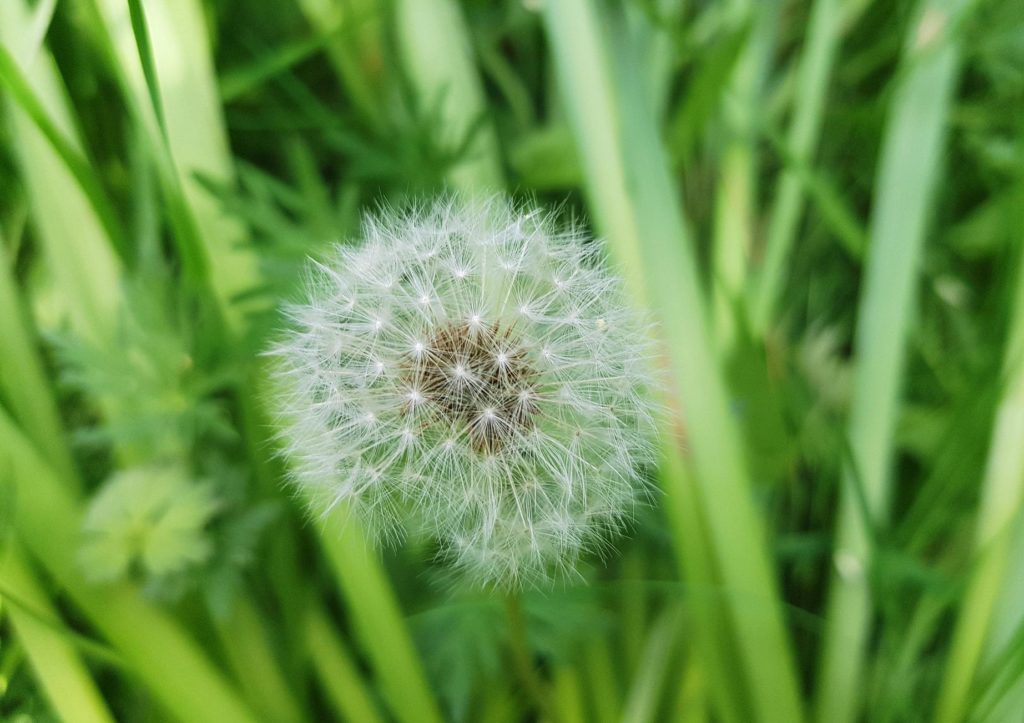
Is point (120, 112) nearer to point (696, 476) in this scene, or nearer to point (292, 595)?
point (292, 595)

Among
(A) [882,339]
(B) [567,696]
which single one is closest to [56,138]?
(B) [567,696]

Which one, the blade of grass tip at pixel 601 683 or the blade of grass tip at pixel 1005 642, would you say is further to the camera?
the blade of grass tip at pixel 601 683

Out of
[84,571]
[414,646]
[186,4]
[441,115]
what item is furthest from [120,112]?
[414,646]

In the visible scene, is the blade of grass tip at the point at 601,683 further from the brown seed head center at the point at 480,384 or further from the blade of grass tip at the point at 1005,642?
the brown seed head center at the point at 480,384

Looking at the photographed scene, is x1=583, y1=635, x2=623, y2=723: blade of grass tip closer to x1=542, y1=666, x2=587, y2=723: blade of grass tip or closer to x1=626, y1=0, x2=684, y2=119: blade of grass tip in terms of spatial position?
x1=542, y1=666, x2=587, y2=723: blade of grass tip

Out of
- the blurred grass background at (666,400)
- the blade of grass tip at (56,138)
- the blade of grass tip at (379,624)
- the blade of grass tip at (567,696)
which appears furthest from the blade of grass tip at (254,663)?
the blade of grass tip at (56,138)

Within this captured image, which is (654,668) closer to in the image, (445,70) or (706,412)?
(706,412)

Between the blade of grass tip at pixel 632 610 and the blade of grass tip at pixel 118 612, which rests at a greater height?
the blade of grass tip at pixel 118 612
